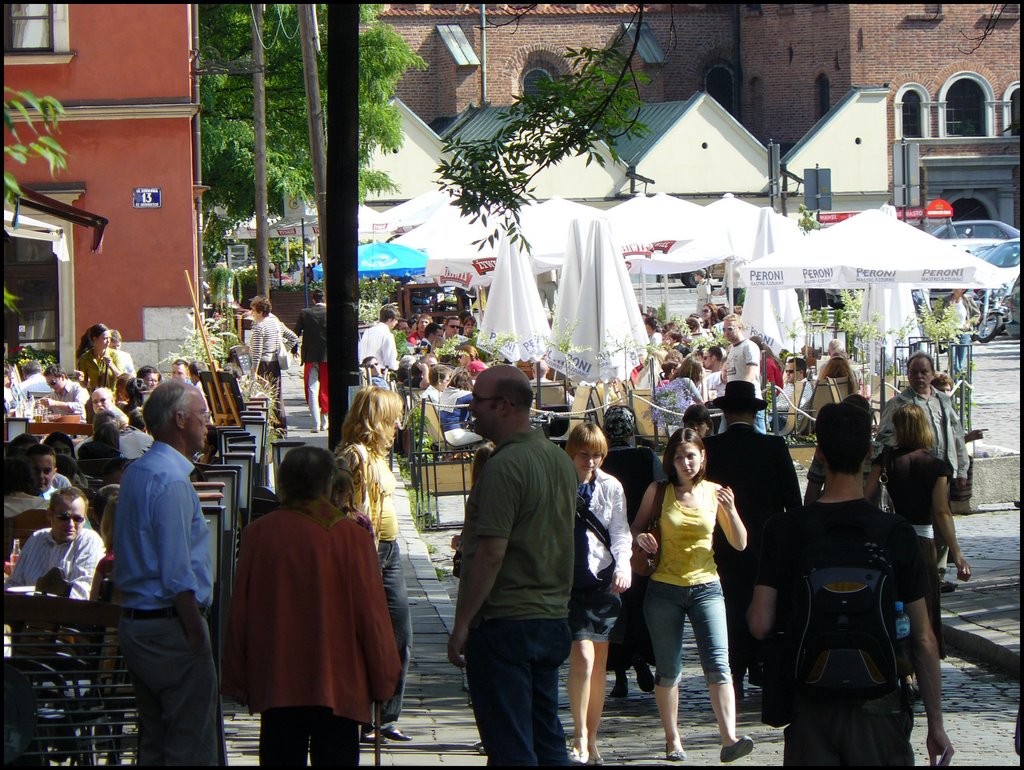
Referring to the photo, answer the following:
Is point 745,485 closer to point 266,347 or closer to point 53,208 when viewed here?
point 53,208

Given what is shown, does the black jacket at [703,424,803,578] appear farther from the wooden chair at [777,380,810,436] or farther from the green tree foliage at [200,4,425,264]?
the green tree foliage at [200,4,425,264]

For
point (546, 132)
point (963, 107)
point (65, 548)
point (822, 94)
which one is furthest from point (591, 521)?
point (822, 94)

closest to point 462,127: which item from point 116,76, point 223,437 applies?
point 116,76

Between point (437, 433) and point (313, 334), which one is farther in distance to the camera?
point (313, 334)

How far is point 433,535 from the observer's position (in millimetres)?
12984

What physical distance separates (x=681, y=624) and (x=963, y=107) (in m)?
58.1

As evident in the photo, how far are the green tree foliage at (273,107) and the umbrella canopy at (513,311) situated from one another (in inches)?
589

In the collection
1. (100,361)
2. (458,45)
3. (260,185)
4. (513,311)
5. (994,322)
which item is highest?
(458,45)

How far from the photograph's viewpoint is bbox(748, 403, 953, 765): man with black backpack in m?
4.21

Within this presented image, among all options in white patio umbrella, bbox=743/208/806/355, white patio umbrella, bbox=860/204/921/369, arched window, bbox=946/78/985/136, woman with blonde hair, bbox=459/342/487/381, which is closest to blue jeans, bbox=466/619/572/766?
woman with blonde hair, bbox=459/342/487/381

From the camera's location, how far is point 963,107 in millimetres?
60594

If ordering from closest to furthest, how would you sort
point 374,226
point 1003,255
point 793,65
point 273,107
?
point 374,226 → point 273,107 → point 1003,255 → point 793,65

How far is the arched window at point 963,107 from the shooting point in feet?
198

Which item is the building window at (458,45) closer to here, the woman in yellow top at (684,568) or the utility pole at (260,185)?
the utility pole at (260,185)
